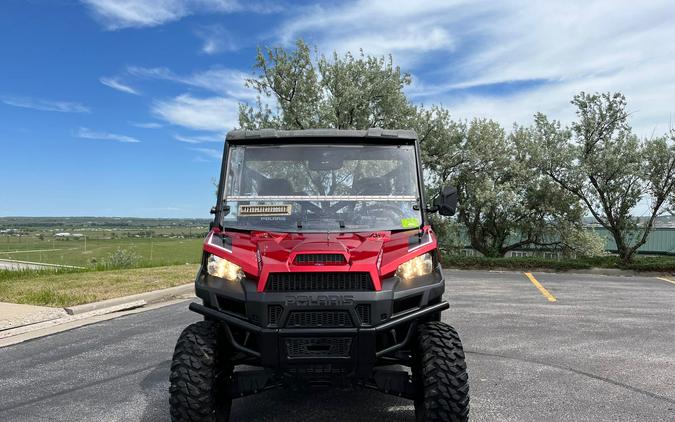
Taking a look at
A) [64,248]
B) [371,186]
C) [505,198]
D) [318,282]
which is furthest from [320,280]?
[64,248]

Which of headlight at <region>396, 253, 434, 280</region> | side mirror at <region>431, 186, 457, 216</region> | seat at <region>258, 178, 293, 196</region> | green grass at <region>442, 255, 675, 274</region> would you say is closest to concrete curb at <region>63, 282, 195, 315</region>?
seat at <region>258, 178, 293, 196</region>

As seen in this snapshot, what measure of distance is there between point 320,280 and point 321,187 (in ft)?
3.64

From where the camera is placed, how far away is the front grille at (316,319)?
11.6 feet

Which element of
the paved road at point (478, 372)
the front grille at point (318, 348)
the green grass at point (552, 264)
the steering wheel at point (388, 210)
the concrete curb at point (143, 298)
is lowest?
the green grass at point (552, 264)

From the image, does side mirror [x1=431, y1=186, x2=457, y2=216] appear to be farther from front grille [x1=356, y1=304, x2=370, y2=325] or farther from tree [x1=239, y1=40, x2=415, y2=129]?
tree [x1=239, y1=40, x2=415, y2=129]

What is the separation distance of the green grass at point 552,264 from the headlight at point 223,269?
56.5 ft

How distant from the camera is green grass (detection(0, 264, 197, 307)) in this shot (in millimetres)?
10133

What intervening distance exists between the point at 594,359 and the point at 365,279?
4174 millimetres

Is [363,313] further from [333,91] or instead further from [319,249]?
[333,91]

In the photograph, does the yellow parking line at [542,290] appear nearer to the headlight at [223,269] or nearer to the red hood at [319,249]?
the red hood at [319,249]

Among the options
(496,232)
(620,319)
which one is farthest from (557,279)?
(496,232)

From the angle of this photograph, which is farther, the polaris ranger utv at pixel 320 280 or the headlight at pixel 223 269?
the headlight at pixel 223 269

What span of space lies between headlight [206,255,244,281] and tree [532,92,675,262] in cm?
2062

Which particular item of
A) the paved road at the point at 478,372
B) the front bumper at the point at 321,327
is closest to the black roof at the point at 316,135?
the front bumper at the point at 321,327
